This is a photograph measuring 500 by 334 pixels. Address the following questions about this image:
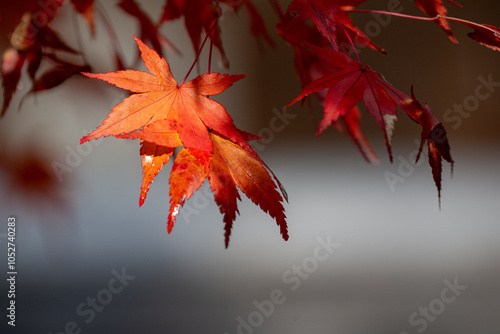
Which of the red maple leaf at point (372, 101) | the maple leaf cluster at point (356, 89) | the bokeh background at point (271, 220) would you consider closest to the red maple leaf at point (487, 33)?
the maple leaf cluster at point (356, 89)

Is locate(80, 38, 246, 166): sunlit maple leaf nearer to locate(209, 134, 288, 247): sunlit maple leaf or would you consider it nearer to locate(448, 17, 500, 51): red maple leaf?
locate(209, 134, 288, 247): sunlit maple leaf

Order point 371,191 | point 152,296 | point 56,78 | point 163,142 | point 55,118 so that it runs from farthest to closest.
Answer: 1. point 371,191
2. point 55,118
3. point 152,296
4. point 56,78
5. point 163,142

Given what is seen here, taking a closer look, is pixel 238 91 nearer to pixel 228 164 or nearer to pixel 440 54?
pixel 440 54

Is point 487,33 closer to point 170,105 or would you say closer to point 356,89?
point 356,89

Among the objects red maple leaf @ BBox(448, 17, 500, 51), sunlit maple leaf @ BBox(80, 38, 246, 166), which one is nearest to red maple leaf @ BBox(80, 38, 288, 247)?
sunlit maple leaf @ BBox(80, 38, 246, 166)

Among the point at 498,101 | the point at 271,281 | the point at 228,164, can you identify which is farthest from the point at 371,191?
the point at 228,164

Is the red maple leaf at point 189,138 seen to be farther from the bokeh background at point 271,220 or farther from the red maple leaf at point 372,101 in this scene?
the bokeh background at point 271,220
